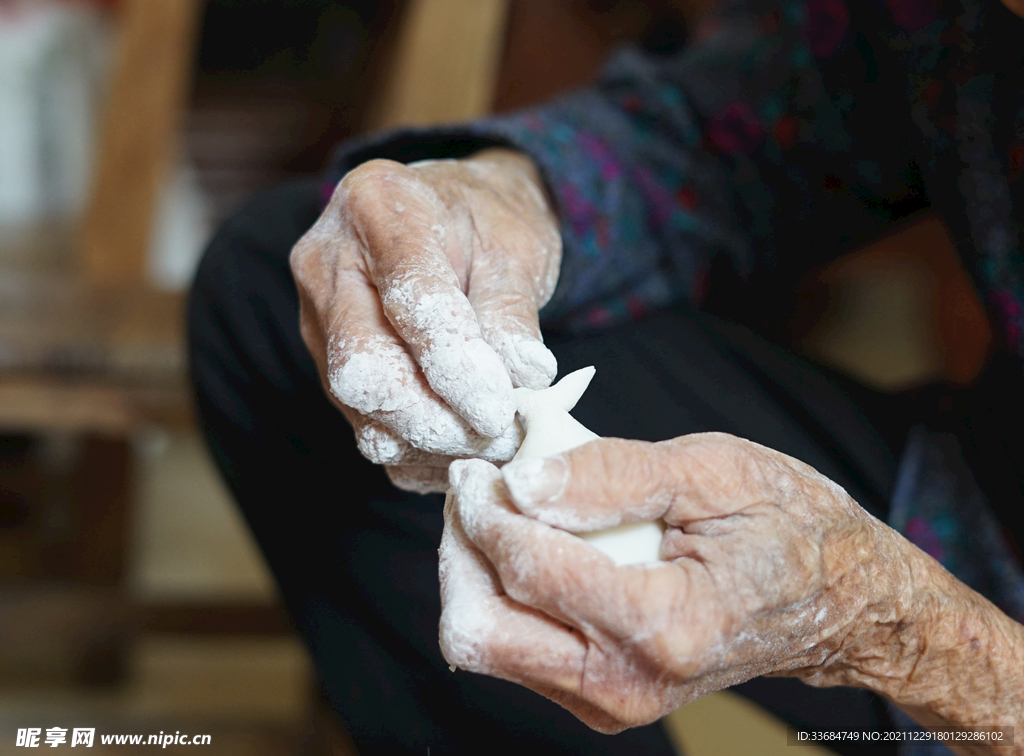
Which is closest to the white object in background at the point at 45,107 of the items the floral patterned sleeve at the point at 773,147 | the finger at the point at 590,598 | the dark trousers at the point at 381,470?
the dark trousers at the point at 381,470

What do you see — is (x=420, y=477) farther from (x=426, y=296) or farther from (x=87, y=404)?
(x=87, y=404)

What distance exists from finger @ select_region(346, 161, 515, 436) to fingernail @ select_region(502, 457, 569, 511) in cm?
7

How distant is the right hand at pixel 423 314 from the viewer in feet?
1.37

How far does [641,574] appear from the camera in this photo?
337 millimetres

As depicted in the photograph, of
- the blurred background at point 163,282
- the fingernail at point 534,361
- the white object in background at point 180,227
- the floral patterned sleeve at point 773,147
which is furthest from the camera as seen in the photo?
the white object in background at point 180,227

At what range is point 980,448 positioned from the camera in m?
0.64

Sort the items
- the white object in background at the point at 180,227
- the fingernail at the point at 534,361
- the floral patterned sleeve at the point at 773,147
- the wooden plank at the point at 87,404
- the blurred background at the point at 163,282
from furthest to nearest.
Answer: the white object in background at the point at 180,227 → the blurred background at the point at 163,282 → the wooden plank at the point at 87,404 → the floral patterned sleeve at the point at 773,147 → the fingernail at the point at 534,361

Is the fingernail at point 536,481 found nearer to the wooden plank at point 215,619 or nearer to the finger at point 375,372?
the finger at point 375,372

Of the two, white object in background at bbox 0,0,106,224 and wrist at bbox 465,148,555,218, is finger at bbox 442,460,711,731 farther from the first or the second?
white object in background at bbox 0,0,106,224

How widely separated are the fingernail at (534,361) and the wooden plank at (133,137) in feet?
2.95

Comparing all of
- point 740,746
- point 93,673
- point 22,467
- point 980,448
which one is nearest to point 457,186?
point 980,448

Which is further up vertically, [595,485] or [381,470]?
[595,485]

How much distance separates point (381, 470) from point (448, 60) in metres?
0.74

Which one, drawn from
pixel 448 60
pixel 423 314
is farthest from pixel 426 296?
pixel 448 60
